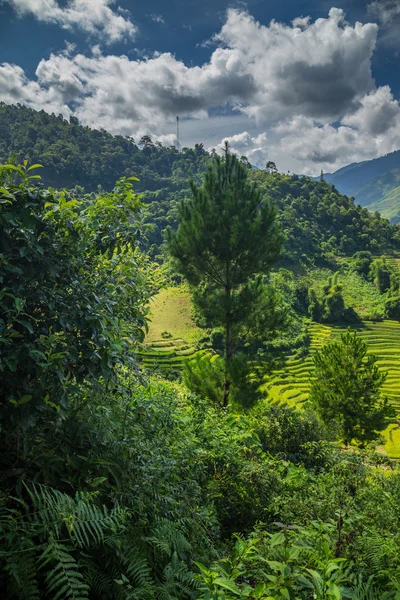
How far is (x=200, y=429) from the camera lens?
4074 millimetres

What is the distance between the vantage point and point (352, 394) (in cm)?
1283

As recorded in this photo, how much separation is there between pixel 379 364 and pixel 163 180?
7353 cm

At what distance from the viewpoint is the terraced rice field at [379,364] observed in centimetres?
2728

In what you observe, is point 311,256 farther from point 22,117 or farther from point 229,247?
point 22,117

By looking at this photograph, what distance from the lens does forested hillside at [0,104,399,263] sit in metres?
77.6

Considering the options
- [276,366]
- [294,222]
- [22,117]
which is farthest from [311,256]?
[22,117]

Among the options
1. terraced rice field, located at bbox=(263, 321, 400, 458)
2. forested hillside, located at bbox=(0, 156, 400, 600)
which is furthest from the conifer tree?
terraced rice field, located at bbox=(263, 321, 400, 458)

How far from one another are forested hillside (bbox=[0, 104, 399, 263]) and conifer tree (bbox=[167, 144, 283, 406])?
57743mm

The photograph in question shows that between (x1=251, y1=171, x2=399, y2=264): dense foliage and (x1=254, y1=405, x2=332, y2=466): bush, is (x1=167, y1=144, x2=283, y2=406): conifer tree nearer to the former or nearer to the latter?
(x1=254, y1=405, x2=332, y2=466): bush

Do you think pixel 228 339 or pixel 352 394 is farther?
pixel 352 394

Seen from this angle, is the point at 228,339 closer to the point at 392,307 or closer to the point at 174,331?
the point at 174,331

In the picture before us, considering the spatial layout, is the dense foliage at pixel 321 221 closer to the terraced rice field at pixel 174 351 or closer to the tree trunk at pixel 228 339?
the terraced rice field at pixel 174 351

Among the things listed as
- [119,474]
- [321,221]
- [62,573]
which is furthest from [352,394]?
[321,221]

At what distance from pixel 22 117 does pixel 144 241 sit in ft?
378
